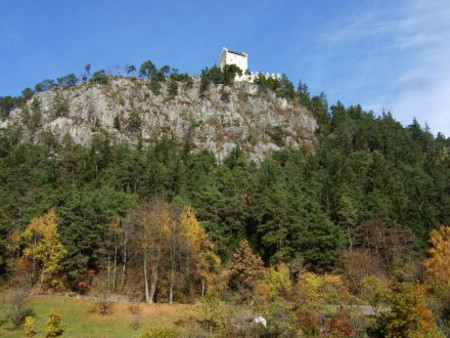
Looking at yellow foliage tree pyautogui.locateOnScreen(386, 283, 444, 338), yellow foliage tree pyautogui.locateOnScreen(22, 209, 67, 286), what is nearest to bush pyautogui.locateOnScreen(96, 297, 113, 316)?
yellow foliage tree pyautogui.locateOnScreen(22, 209, 67, 286)

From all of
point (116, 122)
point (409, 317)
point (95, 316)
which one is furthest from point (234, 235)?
point (116, 122)

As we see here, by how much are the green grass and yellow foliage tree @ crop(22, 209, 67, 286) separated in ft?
Result: 23.4

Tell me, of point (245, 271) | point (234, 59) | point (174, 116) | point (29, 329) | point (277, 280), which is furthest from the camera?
point (234, 59)

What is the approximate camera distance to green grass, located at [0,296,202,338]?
3378 cm

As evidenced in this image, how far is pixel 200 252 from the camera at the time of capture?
4719 centimetres

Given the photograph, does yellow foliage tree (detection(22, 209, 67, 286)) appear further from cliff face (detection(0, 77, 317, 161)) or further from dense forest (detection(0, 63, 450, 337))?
cliff face (detection(0, 77, 317, 161))

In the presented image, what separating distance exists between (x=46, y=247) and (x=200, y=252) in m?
18.5

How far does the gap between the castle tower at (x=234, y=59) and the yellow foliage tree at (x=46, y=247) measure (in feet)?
346

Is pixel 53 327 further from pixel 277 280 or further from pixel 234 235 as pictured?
pixel 234 235

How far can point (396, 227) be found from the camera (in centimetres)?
5688

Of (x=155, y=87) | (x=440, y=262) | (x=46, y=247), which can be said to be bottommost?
(x=440, y=262)

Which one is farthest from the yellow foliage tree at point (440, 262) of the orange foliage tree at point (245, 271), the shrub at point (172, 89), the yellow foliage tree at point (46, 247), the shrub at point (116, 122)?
the shrub at point (172, 89)

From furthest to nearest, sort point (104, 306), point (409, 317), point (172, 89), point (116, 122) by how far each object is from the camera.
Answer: point (172, 89)
point (116, 122)
point (104, 306)
point (409, 317)

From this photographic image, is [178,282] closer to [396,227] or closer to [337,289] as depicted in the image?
[337,289]
